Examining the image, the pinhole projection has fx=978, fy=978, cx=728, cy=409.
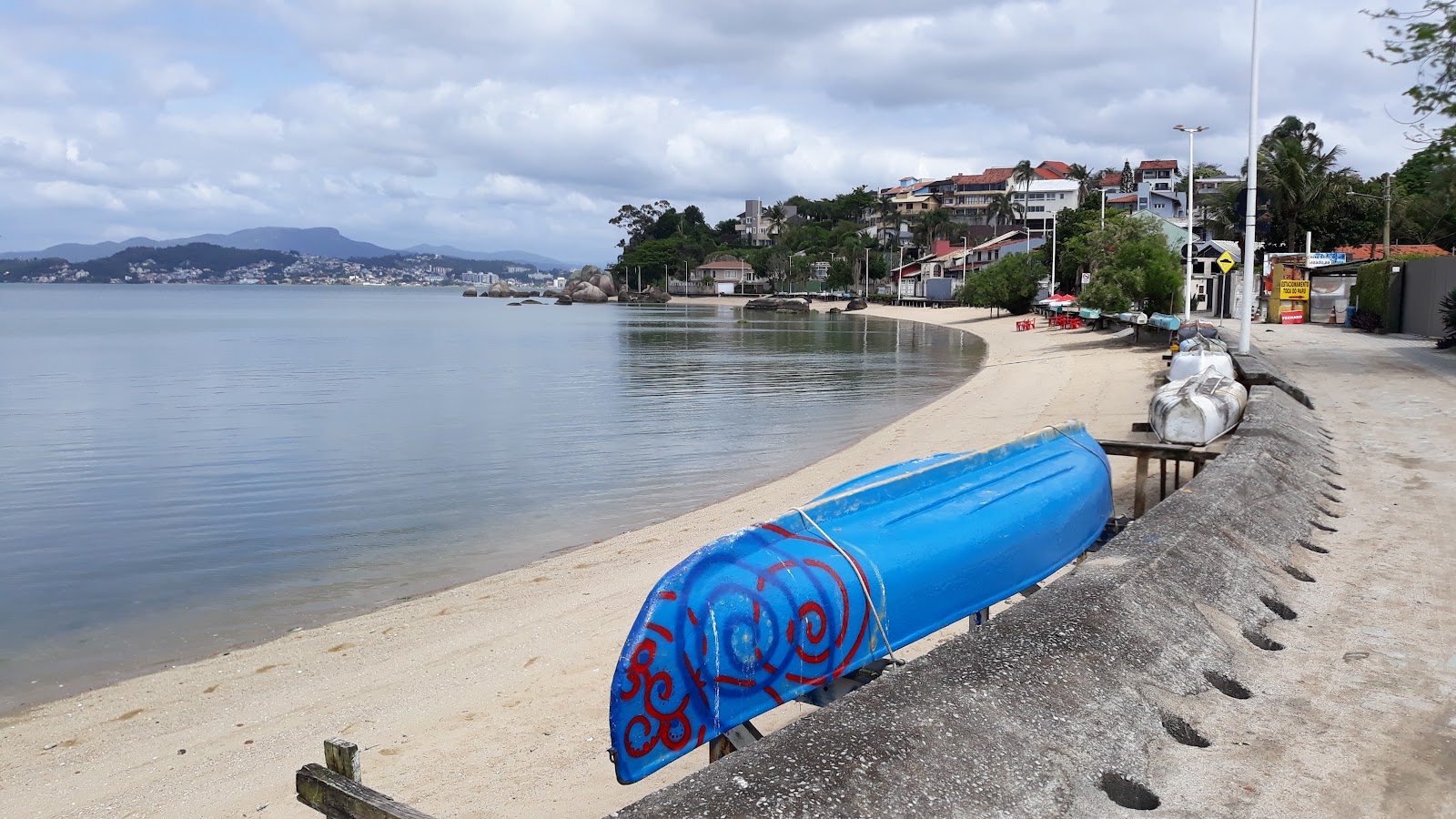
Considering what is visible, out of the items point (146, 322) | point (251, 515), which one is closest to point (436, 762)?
point (251, 515)

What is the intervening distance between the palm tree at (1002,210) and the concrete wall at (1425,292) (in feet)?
311

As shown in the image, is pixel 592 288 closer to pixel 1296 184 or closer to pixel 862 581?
pixel 1296 184

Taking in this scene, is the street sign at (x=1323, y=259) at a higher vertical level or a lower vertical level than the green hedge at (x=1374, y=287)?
higher

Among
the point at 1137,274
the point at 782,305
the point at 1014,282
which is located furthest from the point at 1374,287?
the point at 782,305

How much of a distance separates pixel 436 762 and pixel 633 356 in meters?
44.7

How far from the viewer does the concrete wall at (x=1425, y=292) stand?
26234mm

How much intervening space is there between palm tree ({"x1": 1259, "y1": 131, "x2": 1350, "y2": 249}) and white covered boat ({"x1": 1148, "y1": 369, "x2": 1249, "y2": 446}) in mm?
47489

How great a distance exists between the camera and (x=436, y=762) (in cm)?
639

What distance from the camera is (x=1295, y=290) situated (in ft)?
119

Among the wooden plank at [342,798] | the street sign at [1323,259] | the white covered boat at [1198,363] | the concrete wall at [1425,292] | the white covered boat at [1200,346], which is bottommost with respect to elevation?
the wooden plank at [342,798]

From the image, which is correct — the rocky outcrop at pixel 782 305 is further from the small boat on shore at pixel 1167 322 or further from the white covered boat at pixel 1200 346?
the white covered boat at pixel 1200 346

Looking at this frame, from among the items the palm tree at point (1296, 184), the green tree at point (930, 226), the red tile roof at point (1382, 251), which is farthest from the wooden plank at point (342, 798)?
the green tree at point (930, 226)

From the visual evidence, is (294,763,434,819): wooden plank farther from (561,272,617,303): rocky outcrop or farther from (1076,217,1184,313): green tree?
(561,272,617,303): rocky outcrop

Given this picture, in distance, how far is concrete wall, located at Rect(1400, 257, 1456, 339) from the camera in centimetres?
2623
